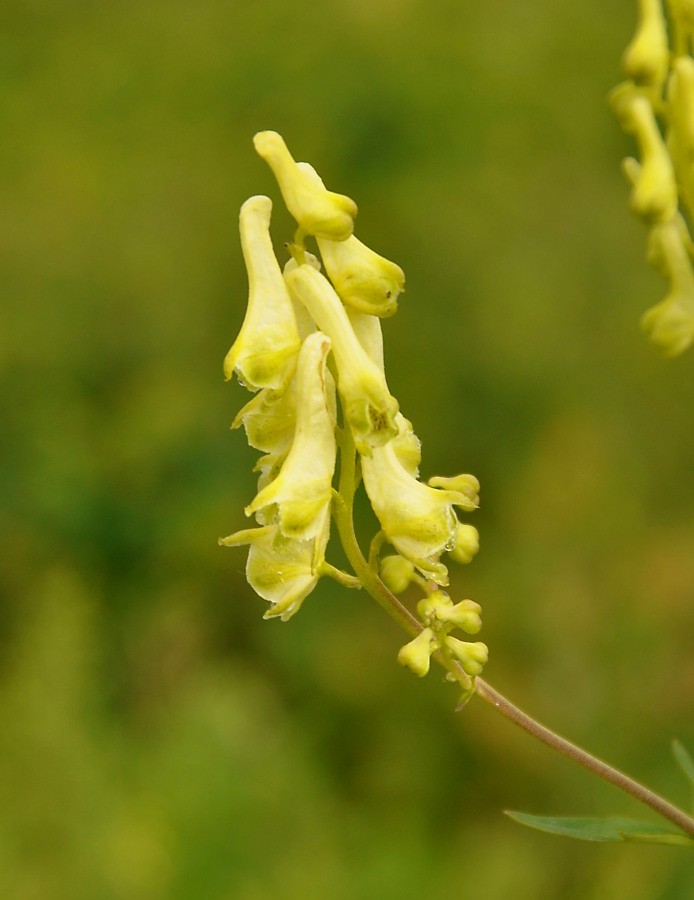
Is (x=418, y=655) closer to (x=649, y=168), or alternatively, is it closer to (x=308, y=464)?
(x=308, y=464)

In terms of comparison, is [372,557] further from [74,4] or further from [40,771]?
[74,4]

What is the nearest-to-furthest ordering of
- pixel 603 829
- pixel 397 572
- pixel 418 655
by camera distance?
pixel 418 655, pixel 397 572, pixel 603 829

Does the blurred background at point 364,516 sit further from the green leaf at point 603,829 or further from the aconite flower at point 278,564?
the aconite flower at point 278,564

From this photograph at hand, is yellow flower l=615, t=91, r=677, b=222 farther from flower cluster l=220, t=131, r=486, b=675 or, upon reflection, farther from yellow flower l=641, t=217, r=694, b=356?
flower cluster l=220, t=131, r=486, b=675

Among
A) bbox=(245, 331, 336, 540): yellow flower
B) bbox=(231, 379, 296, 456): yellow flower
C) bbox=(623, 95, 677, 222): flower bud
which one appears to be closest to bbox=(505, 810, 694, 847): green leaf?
bbox=(245, 331, 336, 540): yellow flower

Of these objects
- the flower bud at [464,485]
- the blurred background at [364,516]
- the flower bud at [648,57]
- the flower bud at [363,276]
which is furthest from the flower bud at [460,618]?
the blurred background at [364,516]

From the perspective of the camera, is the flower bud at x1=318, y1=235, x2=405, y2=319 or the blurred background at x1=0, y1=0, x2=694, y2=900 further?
the blurred background at x1=0, y1=0, x2=694, y2=900

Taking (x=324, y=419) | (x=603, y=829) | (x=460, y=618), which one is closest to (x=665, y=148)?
(x=324, y=419)
